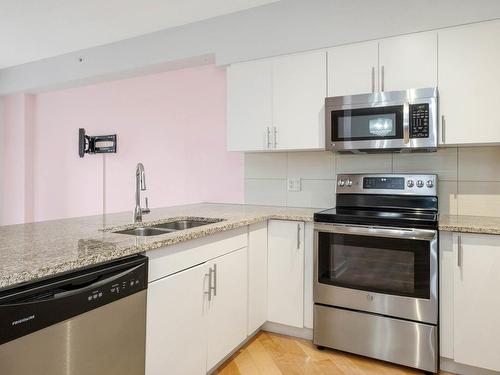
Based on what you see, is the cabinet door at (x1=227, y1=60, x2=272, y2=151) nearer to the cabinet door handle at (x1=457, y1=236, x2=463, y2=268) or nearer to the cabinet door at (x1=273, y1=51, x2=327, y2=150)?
the cabinet door at (x1=273, y1=51, x2=327, y2=150)

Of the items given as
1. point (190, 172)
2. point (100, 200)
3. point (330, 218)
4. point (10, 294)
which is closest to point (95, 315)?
point (10, 294)

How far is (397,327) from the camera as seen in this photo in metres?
2.06

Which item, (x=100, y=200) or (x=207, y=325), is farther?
(x=100, y=200)

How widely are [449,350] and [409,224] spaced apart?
0.75m

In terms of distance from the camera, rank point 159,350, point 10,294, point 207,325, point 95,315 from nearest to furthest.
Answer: point 10,294 < point 95,315 < point 159,350 < point 207,325

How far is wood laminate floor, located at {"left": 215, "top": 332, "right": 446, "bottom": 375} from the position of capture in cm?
207

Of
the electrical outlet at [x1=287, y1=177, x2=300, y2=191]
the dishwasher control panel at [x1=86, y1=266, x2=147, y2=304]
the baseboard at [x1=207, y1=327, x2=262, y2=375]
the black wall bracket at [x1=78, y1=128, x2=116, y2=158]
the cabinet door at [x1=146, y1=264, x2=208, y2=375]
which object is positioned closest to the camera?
the dishwasher control panel at [x1=86, y1=266, x2=147, y2=304]

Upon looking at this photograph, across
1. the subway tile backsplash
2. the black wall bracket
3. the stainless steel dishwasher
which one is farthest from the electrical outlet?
the black wall bracket

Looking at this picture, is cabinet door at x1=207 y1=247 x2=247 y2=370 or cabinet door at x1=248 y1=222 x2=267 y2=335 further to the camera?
cabinet door at x1=248 y1=222 x2=267 y2=335

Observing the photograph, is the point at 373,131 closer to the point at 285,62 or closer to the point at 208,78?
the point at 285,62

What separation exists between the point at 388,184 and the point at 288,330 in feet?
4.07

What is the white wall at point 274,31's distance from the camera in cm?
221

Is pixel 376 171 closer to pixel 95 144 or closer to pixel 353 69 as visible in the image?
pixel 353 69

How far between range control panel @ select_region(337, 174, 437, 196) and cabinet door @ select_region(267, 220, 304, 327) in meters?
0.49
